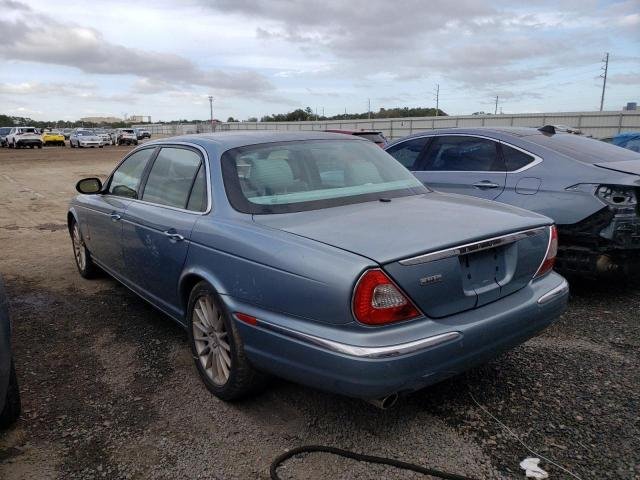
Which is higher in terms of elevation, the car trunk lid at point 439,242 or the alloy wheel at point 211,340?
the car trunk lid at point 439,242

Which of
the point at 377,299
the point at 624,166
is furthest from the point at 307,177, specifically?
the point at 624,166

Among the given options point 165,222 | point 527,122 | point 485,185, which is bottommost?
point 165,222

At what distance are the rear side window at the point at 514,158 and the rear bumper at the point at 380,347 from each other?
99.5 inches

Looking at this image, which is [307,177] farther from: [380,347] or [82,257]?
[82,257]

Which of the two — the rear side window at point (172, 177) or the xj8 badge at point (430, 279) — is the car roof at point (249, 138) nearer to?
the rear side window at point (172, 177)

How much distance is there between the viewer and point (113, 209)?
445 centimetres

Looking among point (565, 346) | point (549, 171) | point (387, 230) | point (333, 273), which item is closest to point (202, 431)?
point (333, 273)

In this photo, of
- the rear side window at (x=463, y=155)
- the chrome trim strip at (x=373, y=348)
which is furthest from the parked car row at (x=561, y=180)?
the chrome trim strip at (x=373, y=348)

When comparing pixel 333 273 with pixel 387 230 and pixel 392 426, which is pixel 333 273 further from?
pixel 392 426

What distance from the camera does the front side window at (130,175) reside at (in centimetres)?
431

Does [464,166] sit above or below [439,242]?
above

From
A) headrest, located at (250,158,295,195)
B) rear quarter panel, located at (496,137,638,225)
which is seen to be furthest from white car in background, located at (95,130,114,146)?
headrest, located at (250,158,295,195)

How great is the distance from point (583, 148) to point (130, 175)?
13.8 feet

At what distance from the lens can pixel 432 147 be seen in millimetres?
5918
